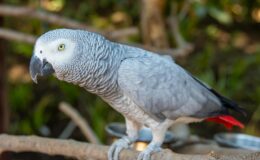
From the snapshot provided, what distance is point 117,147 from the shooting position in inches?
48.8

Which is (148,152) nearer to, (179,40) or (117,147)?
(117,147)

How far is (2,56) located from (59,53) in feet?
2.41

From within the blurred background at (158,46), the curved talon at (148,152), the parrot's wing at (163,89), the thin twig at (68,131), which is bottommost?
the thin twig at (68,131)

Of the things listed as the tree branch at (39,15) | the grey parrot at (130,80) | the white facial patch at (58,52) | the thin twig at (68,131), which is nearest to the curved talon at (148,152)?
the grey parrot at (130,80)

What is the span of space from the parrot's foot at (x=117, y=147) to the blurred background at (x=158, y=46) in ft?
2.33

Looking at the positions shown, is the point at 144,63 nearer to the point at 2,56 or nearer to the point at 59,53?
the point at 59,53

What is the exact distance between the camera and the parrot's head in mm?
1121

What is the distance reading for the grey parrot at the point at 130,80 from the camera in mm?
1133

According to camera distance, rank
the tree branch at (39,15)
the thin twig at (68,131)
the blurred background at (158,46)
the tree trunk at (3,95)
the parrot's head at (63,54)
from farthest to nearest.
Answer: the thin twig at (68,131)
the blurred background at (158,46)
the tree trunk at (3,95)
the tree branch at (39,15)
the parrot's head at (63,54)

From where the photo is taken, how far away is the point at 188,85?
1.28 m

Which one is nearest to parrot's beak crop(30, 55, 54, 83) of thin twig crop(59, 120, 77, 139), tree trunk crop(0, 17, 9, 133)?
tree trunk crop(0, 17, 9, 133)

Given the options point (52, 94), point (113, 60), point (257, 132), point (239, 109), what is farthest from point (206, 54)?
point (113, 60)

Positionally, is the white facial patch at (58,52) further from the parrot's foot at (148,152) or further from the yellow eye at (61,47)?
the parrot's foot at (148,152)

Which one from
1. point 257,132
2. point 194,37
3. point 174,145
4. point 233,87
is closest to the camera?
point 174,145
